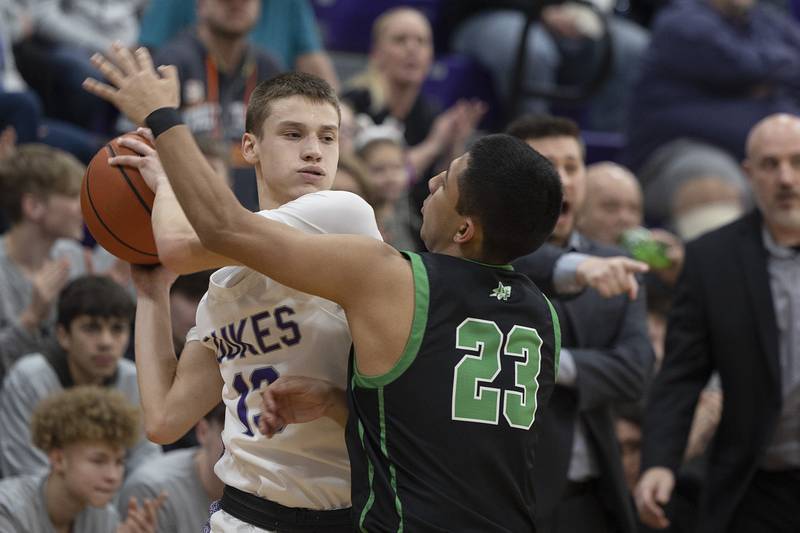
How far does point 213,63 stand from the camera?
24.2ft

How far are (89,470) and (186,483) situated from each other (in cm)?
42

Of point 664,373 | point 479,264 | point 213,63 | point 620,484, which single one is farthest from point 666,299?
point 479,264

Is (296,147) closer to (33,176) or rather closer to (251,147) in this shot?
(251,147)

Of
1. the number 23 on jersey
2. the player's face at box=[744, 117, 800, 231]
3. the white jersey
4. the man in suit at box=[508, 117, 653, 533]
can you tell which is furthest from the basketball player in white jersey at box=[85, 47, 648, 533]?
the player's face at box=[744, 117, 800, 231]

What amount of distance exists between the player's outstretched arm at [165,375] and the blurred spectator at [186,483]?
171cm

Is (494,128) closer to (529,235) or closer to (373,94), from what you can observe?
(373,94)

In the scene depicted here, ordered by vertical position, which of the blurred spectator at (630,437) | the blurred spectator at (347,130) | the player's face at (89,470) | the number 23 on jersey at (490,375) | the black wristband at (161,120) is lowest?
the blurred spectator at (630,437)

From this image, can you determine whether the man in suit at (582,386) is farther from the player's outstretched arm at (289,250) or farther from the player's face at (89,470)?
the player's face at (89,470)

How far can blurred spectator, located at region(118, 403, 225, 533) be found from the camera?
550cm

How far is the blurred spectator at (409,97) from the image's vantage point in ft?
27.7

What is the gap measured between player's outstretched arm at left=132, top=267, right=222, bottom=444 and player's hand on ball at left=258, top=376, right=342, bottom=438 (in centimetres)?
34

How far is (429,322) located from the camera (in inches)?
128

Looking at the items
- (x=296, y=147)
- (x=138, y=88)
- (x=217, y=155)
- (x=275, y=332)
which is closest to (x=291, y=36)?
(x=217, y=155)

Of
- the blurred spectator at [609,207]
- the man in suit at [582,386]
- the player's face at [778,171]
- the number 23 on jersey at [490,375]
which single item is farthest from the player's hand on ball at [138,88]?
the blurred spectator at [609,207]
